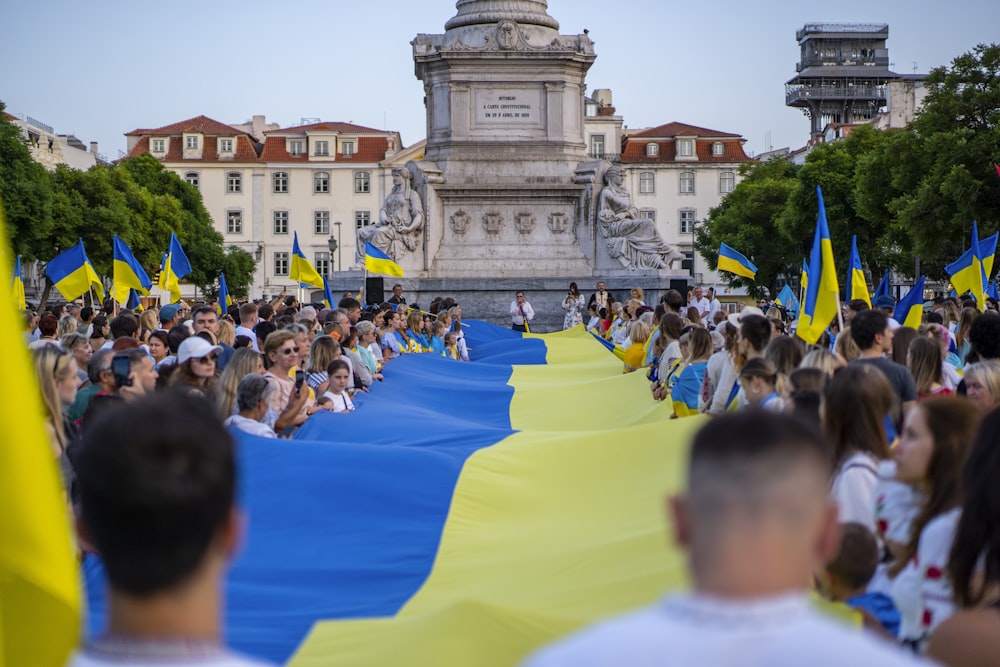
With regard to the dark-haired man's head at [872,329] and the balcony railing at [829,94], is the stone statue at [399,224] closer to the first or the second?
the dark-haired man's head at [872,329]

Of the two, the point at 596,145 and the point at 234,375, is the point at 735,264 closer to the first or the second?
the point at 234,375

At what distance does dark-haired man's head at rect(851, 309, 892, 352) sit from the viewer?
31.8 ft

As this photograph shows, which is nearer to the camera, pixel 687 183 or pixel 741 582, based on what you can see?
pixel 741 582

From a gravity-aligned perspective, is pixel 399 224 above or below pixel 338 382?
above

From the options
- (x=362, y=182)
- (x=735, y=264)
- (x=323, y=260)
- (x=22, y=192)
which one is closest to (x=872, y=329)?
(x=735, y=264)

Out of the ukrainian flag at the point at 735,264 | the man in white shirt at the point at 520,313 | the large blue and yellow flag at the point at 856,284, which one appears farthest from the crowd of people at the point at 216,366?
the man in white shirt at the point at 520,313

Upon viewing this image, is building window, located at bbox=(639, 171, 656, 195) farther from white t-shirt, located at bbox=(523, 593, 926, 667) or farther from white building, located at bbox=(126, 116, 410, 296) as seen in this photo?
white t-shirt, located at bbox=(523, 593, 926, 667)

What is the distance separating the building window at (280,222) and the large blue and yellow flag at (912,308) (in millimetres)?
104994

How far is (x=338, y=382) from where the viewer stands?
12.6m

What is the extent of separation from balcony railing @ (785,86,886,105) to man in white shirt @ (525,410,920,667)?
161 meters

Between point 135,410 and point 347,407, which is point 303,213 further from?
point 135,410

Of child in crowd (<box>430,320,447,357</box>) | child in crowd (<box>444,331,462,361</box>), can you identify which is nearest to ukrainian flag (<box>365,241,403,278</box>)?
child in crowd (<box>444,331,462,361</box>)

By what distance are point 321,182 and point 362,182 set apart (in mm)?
3376

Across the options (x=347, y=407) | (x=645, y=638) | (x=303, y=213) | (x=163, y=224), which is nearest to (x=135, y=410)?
(x=645, y=638)
